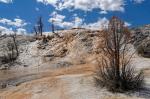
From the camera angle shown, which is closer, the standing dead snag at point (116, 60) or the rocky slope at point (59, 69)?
the standing dead snag at point (116, 60)

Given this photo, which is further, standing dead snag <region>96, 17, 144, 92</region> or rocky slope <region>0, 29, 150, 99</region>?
rocky slope <region>0, 29, 150, 99</region>

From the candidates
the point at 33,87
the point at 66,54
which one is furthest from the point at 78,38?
the point at 33,87

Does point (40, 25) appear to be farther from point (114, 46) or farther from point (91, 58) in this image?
point (114, 46)

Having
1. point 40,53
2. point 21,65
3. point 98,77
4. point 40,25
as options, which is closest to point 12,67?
point 21,65

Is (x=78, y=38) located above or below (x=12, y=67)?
above

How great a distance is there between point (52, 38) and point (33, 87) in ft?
139

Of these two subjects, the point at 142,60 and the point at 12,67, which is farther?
the point at 12,67

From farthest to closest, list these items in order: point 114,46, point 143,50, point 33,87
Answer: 1. point 143,50
2. point 33,87
3. point 114,46

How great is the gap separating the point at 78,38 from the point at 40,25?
3674cm

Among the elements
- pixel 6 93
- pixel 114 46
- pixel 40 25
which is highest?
pixel 40 25

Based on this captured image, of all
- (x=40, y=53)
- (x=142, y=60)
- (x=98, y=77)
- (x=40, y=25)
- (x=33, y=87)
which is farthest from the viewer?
(x=40, y=25)

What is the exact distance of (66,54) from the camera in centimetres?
6269

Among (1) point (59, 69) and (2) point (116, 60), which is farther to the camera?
(1) point (59, 69)

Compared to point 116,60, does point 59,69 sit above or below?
below
